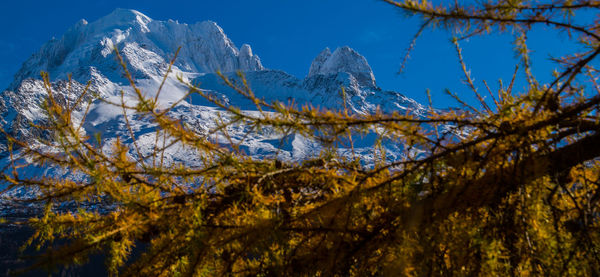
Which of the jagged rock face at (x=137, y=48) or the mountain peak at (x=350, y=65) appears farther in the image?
the mountain peak at (x=350, y=65)

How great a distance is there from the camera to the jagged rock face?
10038 cm

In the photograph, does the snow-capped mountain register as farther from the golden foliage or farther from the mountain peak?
the golden foliage

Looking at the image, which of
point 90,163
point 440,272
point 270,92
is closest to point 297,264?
point 440,272

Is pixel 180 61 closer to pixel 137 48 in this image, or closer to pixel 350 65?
pixel 137 48

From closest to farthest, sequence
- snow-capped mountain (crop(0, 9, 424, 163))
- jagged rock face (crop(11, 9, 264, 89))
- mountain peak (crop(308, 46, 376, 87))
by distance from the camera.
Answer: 1. snow-capped mountain (crop(0, 9, 424, 163))
2. jagged rock face (crop(11, 9, 264, 89))
3. mountain peak (crop(308, 46, 376, 87))

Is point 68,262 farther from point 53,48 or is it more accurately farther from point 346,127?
point 53,48

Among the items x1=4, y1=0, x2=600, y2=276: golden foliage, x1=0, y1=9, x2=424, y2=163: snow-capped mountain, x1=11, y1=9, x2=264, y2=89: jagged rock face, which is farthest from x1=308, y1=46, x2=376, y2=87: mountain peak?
x1=4, y1=0, x2=600, y2=276: golden foliage

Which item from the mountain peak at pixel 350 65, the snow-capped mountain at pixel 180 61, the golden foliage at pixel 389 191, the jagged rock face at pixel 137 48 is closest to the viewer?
the golden foliage at pixel 389 191

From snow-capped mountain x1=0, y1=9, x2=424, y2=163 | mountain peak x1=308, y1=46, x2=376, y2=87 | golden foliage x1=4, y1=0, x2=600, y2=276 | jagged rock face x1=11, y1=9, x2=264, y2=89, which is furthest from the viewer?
mountain peak x1=308, y1=46, x2=376, y2=87

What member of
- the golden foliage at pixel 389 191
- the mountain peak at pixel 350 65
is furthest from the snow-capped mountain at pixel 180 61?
the golden foliage at pixel 389 191

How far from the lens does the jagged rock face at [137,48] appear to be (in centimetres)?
10038

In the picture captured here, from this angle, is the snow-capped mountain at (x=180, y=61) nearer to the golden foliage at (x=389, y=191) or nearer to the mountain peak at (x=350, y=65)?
the mountain peak at (x=350, y=65)

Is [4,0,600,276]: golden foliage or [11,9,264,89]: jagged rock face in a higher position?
[11,9,264,89]: jagged rock face

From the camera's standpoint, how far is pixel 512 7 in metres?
0.73
